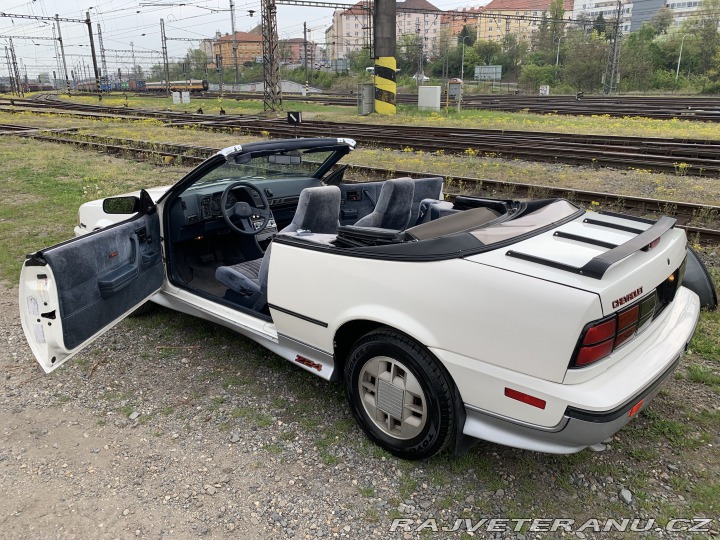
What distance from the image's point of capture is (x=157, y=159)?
14500mm

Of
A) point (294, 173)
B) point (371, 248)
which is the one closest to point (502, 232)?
point (371, 248)

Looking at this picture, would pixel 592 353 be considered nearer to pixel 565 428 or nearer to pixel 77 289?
pixel 565 428

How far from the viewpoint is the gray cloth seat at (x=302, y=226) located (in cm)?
370

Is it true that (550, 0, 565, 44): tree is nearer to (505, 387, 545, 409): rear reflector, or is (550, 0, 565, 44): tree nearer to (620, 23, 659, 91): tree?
(620, 23, 659, 91): tree

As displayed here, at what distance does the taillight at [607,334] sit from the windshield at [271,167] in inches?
99.4

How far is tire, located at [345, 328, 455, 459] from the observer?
8.93ft

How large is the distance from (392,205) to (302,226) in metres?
0.65

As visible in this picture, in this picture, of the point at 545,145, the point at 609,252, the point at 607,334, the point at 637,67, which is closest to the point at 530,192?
the point at 545,145

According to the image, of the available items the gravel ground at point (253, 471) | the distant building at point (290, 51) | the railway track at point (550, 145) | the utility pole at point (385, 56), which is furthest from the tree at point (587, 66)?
the gravel ground at point (253, 471)

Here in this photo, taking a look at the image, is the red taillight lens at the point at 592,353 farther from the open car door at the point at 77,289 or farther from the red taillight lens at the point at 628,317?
the open car door at the point at 77,289

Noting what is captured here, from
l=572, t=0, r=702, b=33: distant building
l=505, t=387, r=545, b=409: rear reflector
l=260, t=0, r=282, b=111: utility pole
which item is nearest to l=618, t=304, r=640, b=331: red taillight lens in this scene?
l=505, t=387, r=545, b=409: rear reflector

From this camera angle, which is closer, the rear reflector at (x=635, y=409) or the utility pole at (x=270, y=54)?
the rear reflector at (x=635, y=409)

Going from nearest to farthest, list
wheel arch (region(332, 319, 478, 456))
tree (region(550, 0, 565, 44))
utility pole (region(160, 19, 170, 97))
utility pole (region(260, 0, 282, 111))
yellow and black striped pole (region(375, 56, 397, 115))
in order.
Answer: wheel arch (region(332, 319, 478, 456)), yellow and black striped pole (region(375, 56, 397, 115)), utility pole (region(260, 0, 282, 111)), utility pole (region(160, 19, 170, 97)), tree (region(550, 0, 565, 44))

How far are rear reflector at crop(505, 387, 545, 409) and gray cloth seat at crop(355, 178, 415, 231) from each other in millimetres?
1701
